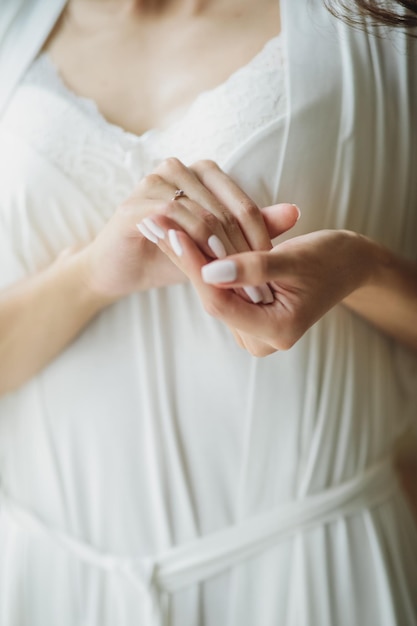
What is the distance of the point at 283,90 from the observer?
49cm

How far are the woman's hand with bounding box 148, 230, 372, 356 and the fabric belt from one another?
0.19 metres

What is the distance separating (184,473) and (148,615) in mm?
120

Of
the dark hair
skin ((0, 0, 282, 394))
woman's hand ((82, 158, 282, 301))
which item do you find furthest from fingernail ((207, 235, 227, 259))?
the dark hair

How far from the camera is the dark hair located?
48cm

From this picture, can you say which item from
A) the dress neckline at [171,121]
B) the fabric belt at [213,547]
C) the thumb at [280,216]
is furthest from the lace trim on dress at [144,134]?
the fabric belt at [213,547]

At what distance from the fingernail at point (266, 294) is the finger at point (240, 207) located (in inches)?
1.3

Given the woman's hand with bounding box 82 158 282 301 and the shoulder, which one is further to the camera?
the shoulder

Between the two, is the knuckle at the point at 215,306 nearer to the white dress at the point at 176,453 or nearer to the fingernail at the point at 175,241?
the fingernail at the point at 175,241

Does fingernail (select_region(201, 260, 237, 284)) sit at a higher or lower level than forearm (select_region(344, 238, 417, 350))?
higher

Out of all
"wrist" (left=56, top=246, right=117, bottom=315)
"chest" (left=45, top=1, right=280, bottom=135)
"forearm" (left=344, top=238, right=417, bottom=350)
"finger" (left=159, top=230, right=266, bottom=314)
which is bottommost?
"forearm" (left=344, top=238, right=417, bottom=350)

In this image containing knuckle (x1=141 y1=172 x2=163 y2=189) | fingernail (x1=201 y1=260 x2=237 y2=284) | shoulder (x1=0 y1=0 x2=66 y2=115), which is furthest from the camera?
A: shoulder (x1=0 y1=0 x2=66 y2=115)

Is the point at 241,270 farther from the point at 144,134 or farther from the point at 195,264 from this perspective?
the point at 144,134

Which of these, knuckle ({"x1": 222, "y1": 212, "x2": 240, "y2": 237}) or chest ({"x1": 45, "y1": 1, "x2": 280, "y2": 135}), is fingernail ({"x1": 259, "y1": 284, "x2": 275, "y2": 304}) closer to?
knuckle ({"x1": 222, "y1": 212, "x2": 240, "y2": 237})

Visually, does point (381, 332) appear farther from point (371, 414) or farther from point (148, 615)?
point (148, 615)
